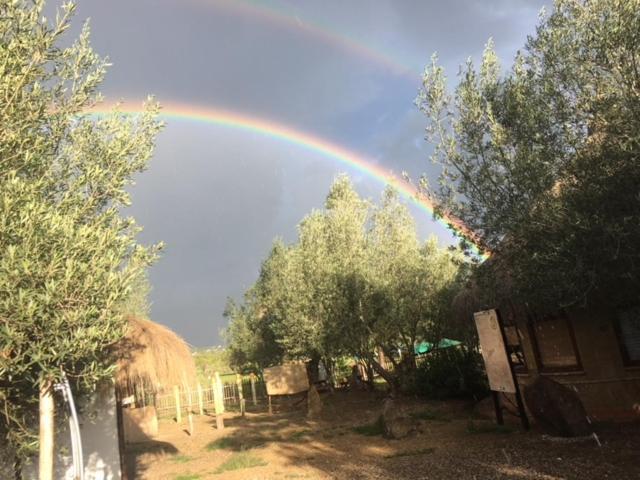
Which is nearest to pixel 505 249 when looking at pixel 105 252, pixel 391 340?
pixel 105 252

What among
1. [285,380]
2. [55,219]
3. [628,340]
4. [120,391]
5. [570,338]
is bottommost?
[285,380]

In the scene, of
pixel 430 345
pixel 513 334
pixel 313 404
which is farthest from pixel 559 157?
pixel 430 345

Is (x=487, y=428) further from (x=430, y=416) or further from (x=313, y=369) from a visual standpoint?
(x=313, y=369)

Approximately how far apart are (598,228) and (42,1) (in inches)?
305

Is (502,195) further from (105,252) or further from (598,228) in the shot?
(105,252)

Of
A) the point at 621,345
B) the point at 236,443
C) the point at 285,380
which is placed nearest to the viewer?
the point at 621,345

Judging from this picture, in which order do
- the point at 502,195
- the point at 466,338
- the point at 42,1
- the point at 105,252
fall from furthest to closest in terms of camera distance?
the point at 466,338 → the point at 502,195 → the point at 42,1 → the point at 105,252

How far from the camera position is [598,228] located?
20.8ft

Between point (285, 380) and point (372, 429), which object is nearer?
point (372, 429)

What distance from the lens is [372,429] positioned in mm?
14375

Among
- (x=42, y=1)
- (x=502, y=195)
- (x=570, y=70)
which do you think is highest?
(x=42, y=1)

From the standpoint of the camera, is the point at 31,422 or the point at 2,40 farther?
the point at 31,422

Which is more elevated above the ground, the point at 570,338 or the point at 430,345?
the point at 430,345

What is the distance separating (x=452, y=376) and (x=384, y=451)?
772cm
